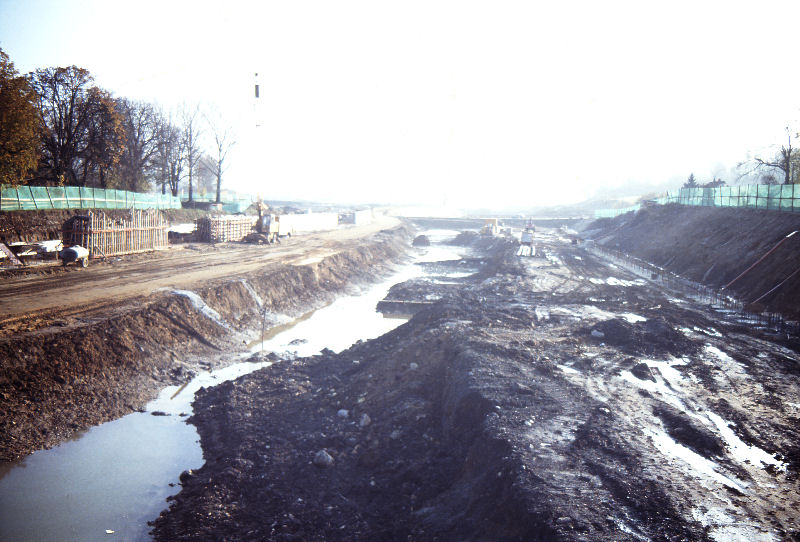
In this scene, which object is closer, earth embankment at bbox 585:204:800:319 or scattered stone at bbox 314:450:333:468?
scattered stone at bbox 314:450:333:468

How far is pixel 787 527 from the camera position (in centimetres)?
702

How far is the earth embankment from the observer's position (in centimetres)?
2188

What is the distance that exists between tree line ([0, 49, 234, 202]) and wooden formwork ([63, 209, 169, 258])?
3.99 meters

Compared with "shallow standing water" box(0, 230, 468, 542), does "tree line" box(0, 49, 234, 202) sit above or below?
above

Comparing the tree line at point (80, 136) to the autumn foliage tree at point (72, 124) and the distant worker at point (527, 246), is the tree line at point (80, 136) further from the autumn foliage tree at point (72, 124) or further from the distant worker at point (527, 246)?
the distant worker at point (527, 246)

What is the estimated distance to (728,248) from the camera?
29.2 m

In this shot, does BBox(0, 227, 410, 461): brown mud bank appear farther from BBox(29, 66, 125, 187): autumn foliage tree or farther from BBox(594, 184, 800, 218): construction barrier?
BBox(594, 184, 800, 218): construction barrier

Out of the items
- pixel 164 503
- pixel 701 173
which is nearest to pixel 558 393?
pixel 164 503

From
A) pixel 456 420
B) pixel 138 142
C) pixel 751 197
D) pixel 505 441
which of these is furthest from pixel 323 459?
pixel 138 142

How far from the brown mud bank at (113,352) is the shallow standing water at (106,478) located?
512 mm

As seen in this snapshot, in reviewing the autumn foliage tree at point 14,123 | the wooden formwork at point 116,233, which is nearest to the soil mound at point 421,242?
the wooden formwork at point 116,233

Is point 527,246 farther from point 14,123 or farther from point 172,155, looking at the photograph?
point 172,155

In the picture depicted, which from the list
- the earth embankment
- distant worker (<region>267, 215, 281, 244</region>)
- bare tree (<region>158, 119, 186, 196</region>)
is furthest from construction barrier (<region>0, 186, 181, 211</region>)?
the earth embankment

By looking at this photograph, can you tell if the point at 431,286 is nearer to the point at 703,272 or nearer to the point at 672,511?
the point at 703,272
